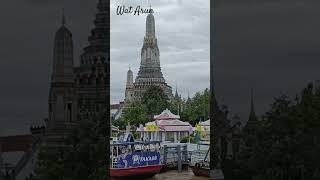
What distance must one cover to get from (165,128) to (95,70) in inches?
33.0

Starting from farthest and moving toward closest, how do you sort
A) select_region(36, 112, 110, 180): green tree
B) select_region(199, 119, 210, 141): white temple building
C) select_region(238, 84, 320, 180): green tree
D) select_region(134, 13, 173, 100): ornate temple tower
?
1. select_region(238, 84, 320, 180): green tree
2. select_region(199, 119, 210, 141): white temple building
3. select_region(36, 112, 110, 180): green tree
4. select_region(134, 13, 173, 100): ornate temple tower

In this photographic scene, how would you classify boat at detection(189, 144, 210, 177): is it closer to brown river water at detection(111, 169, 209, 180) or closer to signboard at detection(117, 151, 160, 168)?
brown river water at detection(111, 169, 209, 180)

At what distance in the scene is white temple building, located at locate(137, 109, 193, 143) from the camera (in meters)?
6.64

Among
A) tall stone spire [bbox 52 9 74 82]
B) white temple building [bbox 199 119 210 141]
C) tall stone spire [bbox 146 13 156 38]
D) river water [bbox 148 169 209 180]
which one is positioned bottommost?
river water [bbox 148 169 209 180]

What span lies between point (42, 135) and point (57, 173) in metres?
0.38

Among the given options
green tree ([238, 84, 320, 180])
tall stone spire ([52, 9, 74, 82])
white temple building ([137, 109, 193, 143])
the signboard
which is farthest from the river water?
tall stone spire ([52, 9, 74, 82])

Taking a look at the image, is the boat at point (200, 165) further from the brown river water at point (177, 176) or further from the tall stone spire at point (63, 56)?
the tall stone spire at point (63, 56)

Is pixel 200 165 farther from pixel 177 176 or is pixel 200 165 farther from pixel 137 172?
pixel 137 172

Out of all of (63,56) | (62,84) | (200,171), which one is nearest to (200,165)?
(200,171)

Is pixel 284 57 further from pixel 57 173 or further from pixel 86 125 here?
pixel 57 173

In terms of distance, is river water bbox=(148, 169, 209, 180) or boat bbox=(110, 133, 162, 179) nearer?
boat bbox=(110, 133, 162, 179)

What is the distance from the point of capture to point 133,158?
6.57 m

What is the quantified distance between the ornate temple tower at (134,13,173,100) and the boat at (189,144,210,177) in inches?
25.9

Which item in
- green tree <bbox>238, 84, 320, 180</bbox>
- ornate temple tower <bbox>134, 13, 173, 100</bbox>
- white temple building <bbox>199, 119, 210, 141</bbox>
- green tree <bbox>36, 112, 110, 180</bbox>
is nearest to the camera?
ornate temple tower <bbox>134, 13, 173, 100</bbox>
